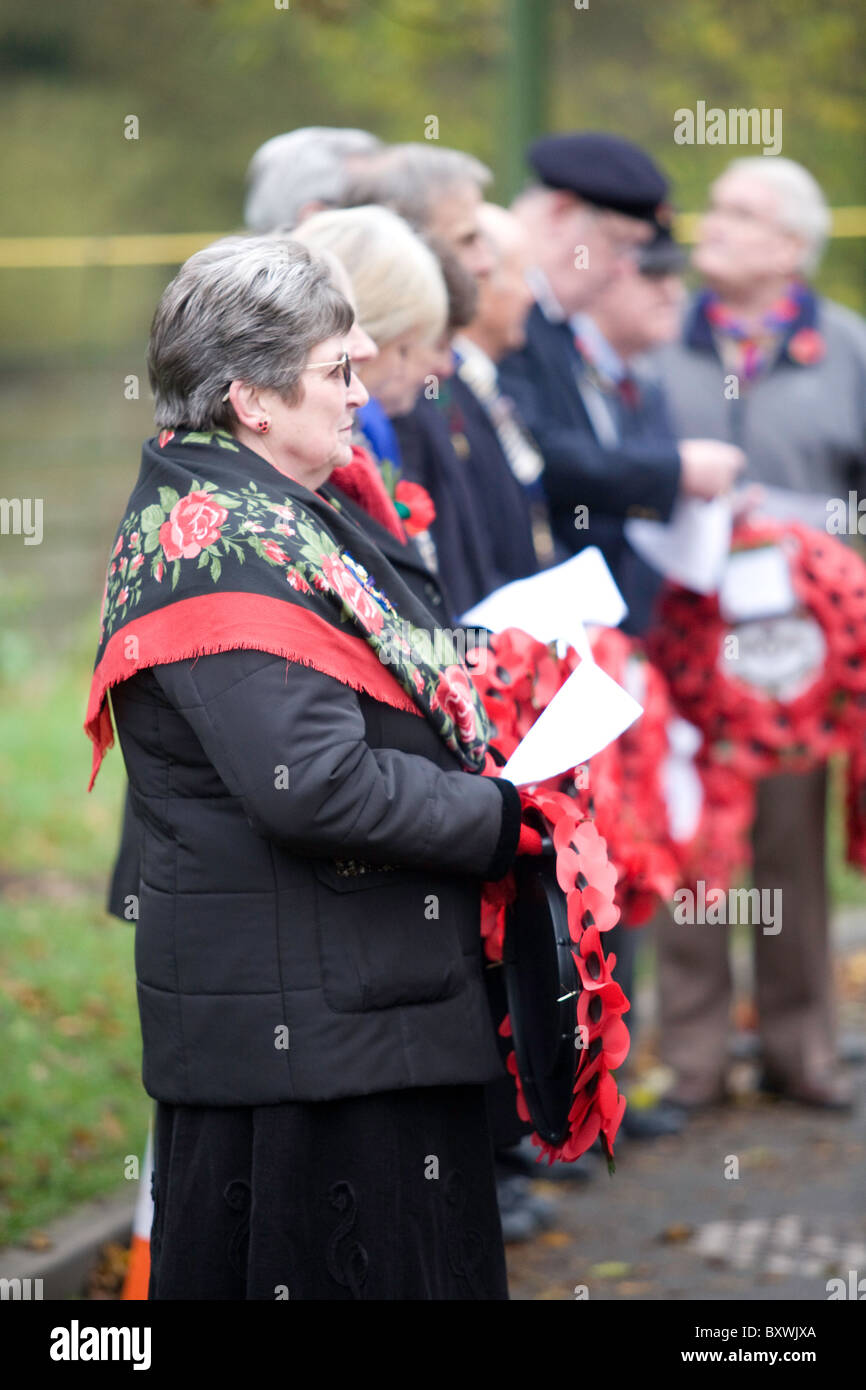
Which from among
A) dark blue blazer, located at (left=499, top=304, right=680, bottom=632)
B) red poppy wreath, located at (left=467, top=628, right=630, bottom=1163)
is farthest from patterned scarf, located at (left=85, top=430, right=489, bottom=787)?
dark blue blazer, located at (left=499, top=304, right=680, bottom=632)

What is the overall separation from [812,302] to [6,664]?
5.14 m

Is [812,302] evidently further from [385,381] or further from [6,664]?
[6,664]

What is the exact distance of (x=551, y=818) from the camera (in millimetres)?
2561

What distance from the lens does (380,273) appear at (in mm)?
2975

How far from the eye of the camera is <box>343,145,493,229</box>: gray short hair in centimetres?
354

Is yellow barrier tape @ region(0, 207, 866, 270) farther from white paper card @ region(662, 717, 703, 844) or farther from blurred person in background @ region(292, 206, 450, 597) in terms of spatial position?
blurred person in background @ region(292, 206, 450, 597)

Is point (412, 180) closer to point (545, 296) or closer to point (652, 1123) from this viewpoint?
point (545, 296)

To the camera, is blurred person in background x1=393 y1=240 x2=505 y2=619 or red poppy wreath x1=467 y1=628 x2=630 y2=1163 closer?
red poppy wreath x1=467 y1=628 x2=630 y2=1163

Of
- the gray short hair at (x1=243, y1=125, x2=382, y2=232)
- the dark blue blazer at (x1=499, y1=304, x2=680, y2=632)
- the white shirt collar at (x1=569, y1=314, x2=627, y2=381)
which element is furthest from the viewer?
the white shirt collar at (x1=569, y1=314, x2=627, y2=381)

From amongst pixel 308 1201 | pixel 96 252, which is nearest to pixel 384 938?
pixel 308 1201

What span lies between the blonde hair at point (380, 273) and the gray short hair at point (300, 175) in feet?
3.08

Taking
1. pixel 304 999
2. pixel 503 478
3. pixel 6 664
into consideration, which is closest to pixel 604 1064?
pixel 304 999

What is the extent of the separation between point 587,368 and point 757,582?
0.73 metres

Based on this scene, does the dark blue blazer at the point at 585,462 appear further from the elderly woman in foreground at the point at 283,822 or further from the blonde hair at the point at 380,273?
the elderly woman in foreground at the point at 283,822
